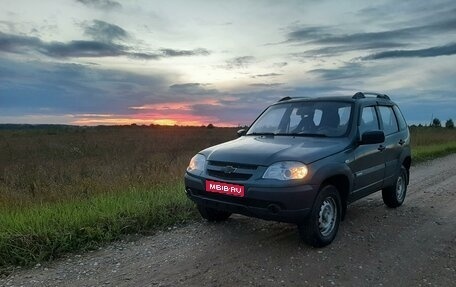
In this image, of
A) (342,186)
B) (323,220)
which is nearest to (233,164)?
Answer: (323,220)

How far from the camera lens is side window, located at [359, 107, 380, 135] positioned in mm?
5818

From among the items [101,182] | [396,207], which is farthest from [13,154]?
[396,207]

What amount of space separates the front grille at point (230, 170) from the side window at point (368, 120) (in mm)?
1955

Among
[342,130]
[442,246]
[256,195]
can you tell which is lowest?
[442,246]

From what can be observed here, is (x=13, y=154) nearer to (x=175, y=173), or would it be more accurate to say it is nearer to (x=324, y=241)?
(x=175, y=173)

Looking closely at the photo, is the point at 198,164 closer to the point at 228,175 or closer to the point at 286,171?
the point at 228,175

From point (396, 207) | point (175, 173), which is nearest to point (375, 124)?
point (396, 207)

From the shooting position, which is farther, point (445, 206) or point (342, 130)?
point (445, 206)

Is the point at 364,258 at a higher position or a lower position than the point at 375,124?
lower

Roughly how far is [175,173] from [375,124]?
16.4 feet

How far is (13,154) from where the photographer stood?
62.7ft

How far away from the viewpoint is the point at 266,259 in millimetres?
4496

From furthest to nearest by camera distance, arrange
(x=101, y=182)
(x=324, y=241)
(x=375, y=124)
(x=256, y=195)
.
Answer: (x=101, y=182)
(x=375, y=124)
(x=324, y=241)
(x=256, y=195)

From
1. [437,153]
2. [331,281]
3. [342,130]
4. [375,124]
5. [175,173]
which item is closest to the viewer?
[331,281]
